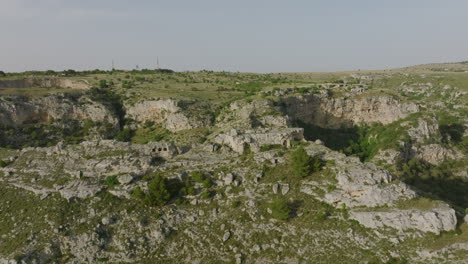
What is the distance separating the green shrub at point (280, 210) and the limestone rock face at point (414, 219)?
7.35m

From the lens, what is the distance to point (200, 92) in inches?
3497

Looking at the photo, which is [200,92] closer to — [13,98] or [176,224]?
[13,98]

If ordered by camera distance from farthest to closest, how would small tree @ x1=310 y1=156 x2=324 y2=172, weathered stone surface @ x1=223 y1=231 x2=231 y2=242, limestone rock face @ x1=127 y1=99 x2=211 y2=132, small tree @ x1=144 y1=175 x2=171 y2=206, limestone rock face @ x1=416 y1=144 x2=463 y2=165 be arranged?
limestone rock face @ x1=416 y1=144 x2=463 y2=165
limestone rock face @ x1=127 y1=99 x2=211 y2=132
small tree @ x1=310 y1=156 x2=324 y2=172
small tree @ x1=144 y1=175 x2=171 y2=206
weathered stone surface @ x1=223 y1=231 x2=231 y2=242

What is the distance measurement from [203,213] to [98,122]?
49.0 meters

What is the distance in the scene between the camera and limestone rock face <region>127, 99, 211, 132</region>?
70031 mm

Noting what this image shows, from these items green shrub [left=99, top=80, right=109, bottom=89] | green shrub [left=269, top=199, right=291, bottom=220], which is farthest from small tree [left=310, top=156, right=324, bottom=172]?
green shrub [left=99, top=80, right=109, bottom=89]

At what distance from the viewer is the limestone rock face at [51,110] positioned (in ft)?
226

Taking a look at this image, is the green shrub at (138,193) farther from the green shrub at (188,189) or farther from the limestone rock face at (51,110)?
the limestone rock face at (51,110)

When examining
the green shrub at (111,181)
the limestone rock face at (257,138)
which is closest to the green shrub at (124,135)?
the limestone rock face at (257,138)

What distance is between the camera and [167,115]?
244ft

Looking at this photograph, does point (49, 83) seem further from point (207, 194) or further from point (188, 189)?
point (207, 194)

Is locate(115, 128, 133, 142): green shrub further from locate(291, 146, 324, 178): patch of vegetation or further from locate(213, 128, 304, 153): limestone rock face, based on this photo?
locate(291, 146, 324, 178): patch of vegetation

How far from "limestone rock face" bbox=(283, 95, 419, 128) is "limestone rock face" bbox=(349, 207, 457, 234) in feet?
164

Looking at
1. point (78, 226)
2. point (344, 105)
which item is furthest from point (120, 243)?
point (344, 105)
